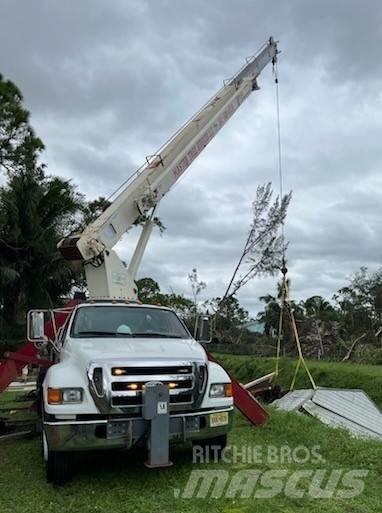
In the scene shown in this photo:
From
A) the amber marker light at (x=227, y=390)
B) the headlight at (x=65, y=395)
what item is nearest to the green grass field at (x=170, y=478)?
the amber marker light at (x=227, y=390)

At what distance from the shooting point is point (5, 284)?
21.3m

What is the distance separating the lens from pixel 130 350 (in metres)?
5.79

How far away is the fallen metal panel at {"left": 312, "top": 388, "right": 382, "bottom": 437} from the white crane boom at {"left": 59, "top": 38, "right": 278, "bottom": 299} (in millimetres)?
4428

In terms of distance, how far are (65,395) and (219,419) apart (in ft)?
5.55

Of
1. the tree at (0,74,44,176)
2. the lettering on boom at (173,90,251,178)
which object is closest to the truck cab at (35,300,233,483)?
the lettering on boom at (173,90,251,178)

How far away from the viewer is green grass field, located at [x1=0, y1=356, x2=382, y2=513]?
4852mm

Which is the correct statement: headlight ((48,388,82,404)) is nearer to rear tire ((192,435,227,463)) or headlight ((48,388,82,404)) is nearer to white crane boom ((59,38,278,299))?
rear tire ((192,435,227,463))

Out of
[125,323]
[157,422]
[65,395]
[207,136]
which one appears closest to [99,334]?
[125,323]

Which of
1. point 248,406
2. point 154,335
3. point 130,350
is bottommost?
point 248,406

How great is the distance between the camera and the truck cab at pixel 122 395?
5.26m

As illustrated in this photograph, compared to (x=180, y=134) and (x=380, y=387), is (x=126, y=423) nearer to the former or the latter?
(x=180, y=134)

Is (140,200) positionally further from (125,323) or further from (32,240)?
(32,240)

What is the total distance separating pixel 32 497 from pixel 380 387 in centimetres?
1057

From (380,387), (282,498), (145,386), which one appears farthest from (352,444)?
(380,387)
